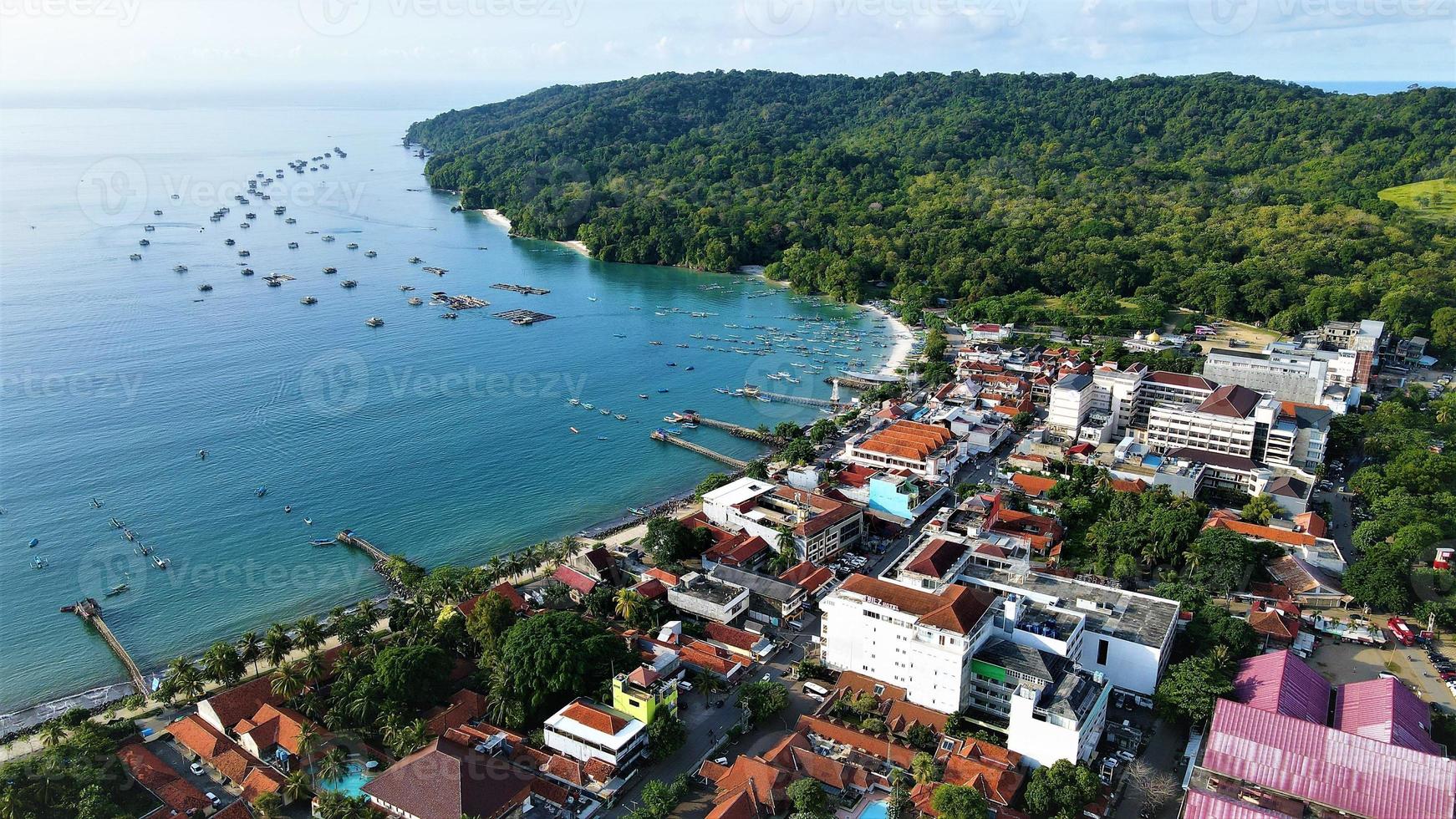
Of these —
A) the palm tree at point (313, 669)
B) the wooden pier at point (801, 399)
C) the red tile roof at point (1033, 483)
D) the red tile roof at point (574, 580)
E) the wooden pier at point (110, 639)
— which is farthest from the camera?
the wooden pier at point (801, 399)

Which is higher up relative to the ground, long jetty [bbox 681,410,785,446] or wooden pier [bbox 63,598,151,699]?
long jetty [bbox 681,410,785,446]

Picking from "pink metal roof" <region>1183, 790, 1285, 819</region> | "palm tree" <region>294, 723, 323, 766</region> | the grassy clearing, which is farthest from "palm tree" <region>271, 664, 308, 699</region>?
the grassy clearing

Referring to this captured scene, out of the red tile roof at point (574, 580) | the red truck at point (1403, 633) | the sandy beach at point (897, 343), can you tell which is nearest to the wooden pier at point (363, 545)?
the red tile roof at point (574, 580)

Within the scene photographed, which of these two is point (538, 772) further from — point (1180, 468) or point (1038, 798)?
point (1180, 468)

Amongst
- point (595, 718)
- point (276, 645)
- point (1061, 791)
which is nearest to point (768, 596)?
point (595, 718)

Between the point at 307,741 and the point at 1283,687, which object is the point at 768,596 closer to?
the point at 307,741
